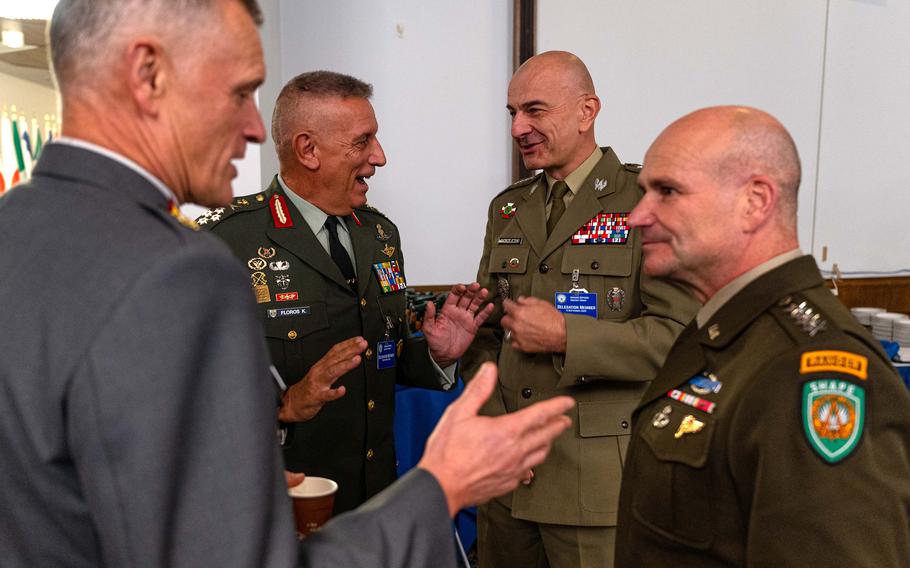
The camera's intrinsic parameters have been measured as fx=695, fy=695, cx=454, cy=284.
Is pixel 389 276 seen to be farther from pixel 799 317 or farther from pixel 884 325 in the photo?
pixel 884 325

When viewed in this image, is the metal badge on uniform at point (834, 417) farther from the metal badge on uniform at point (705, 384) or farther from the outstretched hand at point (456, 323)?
the outstretched hand at point (456, 323)

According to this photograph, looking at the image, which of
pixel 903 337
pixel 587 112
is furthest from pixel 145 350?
pixel 903 337

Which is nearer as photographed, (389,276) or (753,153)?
(753,153)

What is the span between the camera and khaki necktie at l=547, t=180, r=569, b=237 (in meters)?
2.16

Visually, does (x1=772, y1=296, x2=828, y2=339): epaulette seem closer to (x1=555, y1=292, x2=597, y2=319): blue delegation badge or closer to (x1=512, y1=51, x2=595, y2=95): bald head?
(x1=555, y1=292, x2=597, y2=319): blue delegation badge

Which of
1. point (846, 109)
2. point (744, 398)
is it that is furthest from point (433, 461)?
point (846, 109)

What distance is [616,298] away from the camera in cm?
198

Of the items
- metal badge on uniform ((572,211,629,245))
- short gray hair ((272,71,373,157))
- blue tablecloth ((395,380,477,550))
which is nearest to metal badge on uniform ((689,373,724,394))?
metal badge on uniform ((572,211,629,245))

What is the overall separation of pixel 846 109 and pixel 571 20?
212cm

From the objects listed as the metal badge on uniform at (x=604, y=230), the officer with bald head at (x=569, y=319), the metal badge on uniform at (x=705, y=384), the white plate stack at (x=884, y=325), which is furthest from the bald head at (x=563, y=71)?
the white plate stack at (x=884, y=325)

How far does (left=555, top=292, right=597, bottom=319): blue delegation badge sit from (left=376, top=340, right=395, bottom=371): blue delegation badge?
53 centimetres

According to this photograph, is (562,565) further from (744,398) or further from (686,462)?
(744,398)

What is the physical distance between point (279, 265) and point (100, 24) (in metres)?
1.28

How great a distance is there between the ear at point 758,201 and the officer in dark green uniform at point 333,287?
0.99 m
